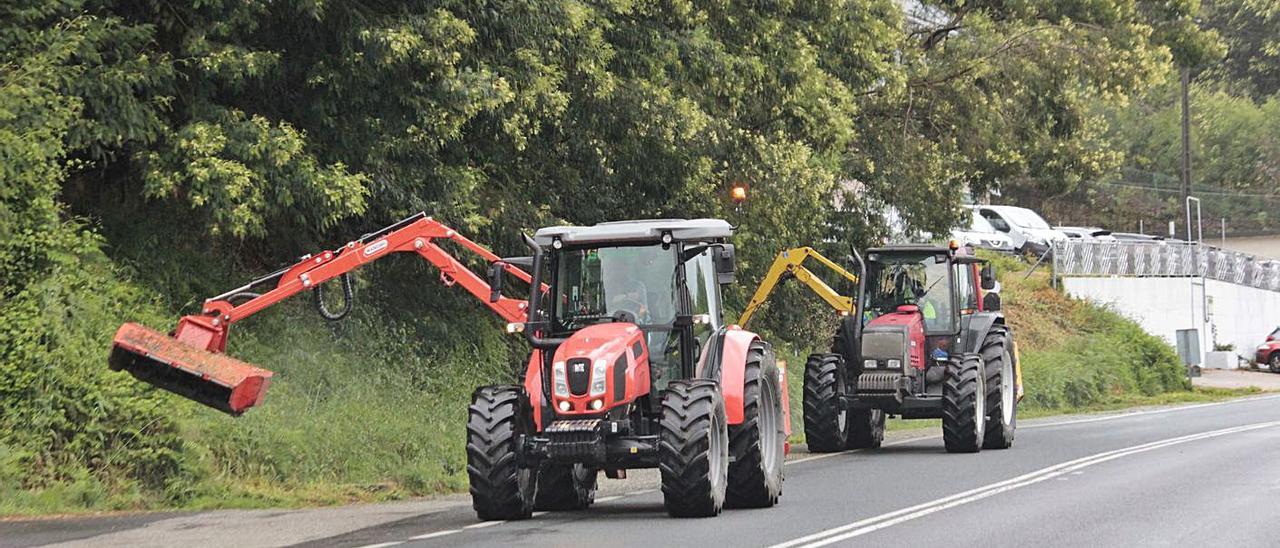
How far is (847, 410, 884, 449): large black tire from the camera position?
25969 mm

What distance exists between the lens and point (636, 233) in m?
16.2

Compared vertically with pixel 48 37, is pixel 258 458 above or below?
below

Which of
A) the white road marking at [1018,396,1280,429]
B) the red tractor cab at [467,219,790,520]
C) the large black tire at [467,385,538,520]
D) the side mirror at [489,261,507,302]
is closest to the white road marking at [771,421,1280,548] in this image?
the red tractor cab at [467,219,790,520]

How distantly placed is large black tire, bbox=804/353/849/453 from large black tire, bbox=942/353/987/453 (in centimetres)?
145

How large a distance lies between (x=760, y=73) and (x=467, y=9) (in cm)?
589

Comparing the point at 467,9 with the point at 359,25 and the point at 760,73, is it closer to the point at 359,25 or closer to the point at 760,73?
the point at 359,25

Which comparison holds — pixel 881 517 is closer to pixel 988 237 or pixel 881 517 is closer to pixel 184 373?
pixel 184 373

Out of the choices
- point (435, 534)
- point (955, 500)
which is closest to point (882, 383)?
point (955, 500)

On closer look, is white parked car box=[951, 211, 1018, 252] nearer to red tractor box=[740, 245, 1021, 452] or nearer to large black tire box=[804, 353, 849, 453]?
red tractor box=[740, 245, 1021, 452]

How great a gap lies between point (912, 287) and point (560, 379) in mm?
11448

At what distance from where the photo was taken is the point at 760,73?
84.7 feet

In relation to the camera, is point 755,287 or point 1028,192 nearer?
point 755,287

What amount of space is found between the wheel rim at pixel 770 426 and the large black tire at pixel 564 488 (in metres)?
1.66

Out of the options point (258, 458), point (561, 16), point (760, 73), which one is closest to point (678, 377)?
point (258, 458)
